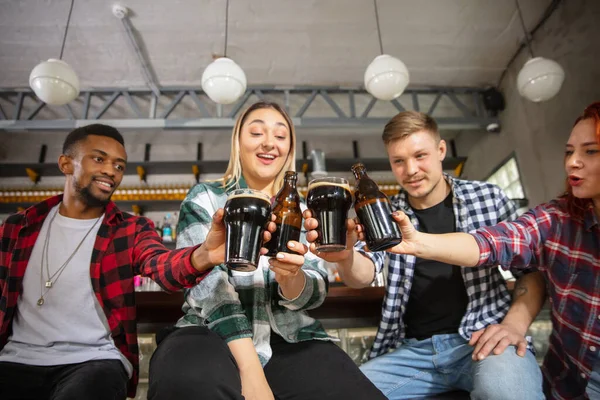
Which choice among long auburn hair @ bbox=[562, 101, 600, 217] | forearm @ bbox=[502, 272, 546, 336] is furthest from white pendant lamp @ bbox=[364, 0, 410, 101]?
forearm @ bbox=[502, 272, 546, 336]

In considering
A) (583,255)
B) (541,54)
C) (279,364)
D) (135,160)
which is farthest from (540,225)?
(135,160)

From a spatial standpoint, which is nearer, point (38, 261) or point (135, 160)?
point (38, 261)

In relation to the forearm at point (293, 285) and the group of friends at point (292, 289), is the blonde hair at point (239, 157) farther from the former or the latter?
the forearm at point (293, 285)

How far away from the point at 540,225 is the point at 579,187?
0.16 meters

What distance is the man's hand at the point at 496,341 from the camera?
3.74 feet

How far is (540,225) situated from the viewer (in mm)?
1199

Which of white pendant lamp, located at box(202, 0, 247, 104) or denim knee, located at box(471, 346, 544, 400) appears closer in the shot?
denim knee, located at box(471, 346, 544, 400)

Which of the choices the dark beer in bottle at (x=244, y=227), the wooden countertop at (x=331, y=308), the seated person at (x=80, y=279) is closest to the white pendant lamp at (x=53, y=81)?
the seated person at (x=80, y=279)

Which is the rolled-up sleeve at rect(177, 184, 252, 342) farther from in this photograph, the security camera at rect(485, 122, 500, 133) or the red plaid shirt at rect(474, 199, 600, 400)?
the security camera at rect(485, 122, 500, 133)

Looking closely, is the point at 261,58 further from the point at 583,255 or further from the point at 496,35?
the point at 583,255

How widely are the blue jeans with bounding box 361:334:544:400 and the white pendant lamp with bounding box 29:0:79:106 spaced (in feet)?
9.84

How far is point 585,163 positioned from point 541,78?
2291 mm

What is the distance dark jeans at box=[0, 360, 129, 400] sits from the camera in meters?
1.08

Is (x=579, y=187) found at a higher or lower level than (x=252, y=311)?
higher
